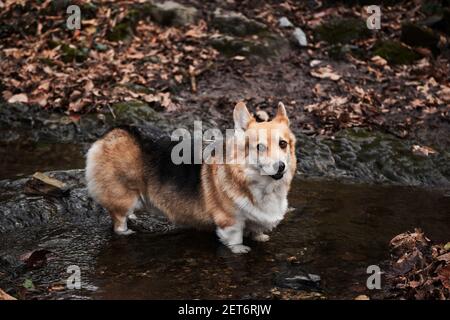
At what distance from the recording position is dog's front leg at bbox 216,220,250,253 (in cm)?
573

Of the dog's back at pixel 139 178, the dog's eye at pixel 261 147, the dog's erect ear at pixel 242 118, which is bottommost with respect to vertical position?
the dog's back at pixel 139 178

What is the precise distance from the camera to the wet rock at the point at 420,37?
1121cm

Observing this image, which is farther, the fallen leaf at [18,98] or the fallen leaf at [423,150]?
the fallen leaf at [18,98]

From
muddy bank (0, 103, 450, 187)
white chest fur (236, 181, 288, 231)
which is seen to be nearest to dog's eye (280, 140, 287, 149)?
white chest fur (236, 181, 288, 231)

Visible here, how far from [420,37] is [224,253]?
753 cm

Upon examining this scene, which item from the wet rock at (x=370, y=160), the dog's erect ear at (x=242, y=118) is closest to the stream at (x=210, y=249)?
the wet rock at (x=370, y=160)

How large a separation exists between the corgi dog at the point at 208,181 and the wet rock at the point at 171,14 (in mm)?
6614

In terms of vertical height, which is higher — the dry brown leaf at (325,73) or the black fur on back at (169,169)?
the dry brown leaf at (325,73)

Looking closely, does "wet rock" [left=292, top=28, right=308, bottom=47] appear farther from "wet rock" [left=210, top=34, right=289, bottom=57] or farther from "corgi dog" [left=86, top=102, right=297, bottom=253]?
"corgi dog" [left=86, top=102, right=297, bottom=253]

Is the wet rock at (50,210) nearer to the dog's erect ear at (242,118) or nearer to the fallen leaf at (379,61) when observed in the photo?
the dog's erect ear at (242,118)

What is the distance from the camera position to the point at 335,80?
34.5 ft

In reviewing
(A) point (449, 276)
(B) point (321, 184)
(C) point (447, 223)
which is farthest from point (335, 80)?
(A) point (449, 276)

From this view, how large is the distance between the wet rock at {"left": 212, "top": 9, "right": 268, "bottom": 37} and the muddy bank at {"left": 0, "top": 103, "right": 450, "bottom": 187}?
2716 millimetres

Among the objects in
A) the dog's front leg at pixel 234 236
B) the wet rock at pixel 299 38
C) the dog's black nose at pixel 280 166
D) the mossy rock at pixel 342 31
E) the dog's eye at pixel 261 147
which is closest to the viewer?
the dog's black nose at pixel 280 166
